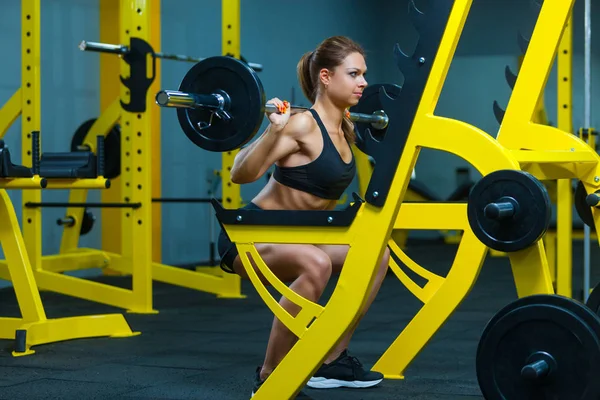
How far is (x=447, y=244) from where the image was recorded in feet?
29.2

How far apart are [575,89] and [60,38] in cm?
471

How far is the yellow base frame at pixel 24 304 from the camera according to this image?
11.5ft

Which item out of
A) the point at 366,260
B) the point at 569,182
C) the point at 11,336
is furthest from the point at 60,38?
the point at 366,260

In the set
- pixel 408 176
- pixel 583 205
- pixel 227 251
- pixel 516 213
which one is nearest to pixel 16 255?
pixel 227 251

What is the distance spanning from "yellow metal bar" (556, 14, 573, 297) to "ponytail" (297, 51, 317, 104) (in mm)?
1668

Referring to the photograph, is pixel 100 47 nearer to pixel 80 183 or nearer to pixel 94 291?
pixel 80 183

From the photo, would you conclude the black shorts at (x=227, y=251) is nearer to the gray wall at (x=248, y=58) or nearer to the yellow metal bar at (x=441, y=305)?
the yellow metal bar at (x=441, y=305)

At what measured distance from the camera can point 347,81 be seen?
2625 millimetres

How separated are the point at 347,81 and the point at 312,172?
272 mm

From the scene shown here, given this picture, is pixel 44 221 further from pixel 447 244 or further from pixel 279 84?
pixel 447 244

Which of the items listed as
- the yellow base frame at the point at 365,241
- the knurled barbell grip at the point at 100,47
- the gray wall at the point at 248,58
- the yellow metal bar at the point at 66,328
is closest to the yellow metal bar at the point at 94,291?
the yellow metal bar at the point at 66,328

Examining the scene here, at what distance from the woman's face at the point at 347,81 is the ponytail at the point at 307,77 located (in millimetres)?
99

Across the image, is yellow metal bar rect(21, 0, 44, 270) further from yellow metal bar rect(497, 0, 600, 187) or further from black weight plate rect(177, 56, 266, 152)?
yellow metal bar rect(497, 0, 600, 187)

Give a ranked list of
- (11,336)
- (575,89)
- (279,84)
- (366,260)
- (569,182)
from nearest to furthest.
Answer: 1. (366,260)
2. (11,336)
3. (569,182)
4. (279,84)
5. (575,89)
